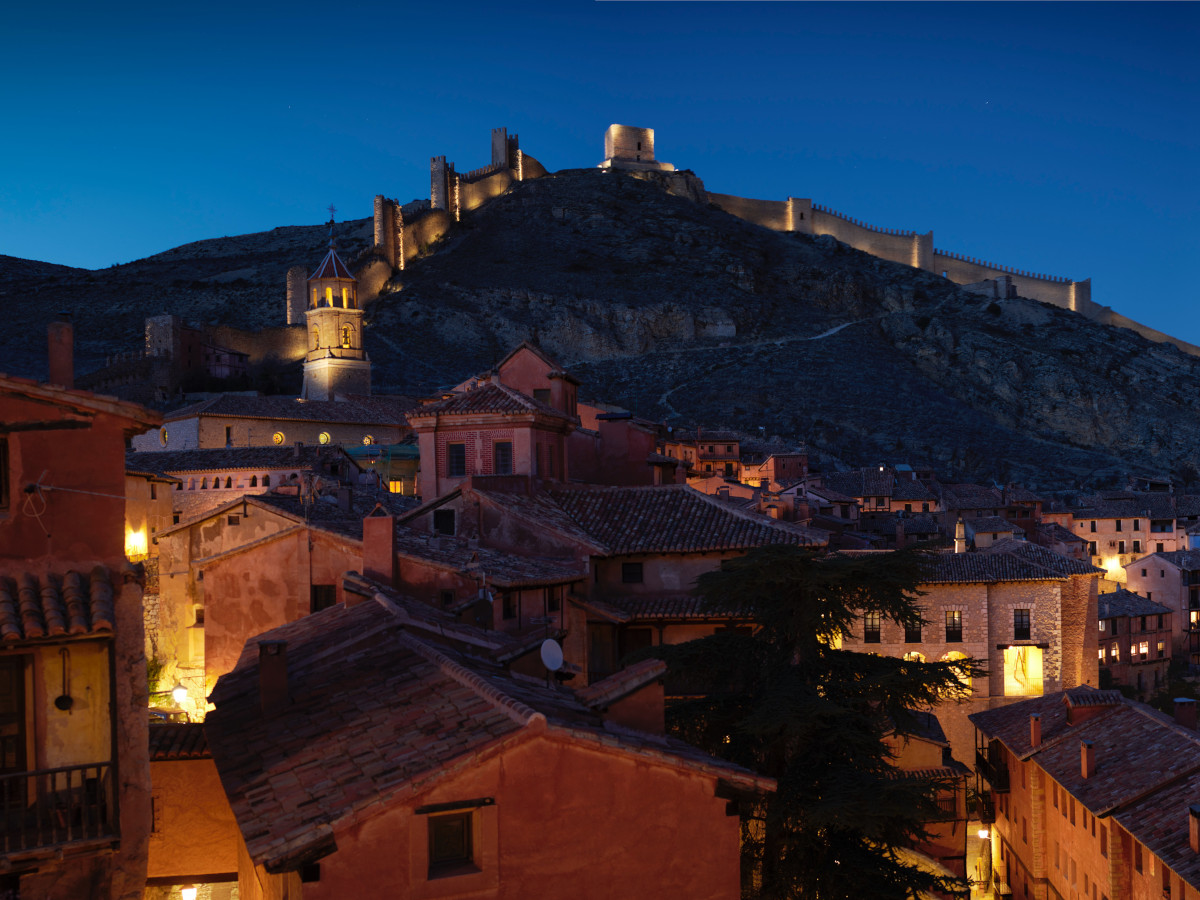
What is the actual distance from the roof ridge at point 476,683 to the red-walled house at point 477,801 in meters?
0.03

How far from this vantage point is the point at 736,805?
1130 centimetres

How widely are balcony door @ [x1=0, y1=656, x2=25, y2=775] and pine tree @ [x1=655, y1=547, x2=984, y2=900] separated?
9803 millimetres

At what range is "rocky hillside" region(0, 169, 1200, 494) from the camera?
98.4 m

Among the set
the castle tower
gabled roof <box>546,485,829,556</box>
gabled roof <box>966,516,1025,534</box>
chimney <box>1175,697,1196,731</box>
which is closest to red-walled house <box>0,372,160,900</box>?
gabled roof <box>546,485,829,556</box>

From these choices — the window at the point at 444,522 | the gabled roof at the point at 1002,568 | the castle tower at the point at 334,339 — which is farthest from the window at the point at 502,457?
the castle tower at the point at 334,339

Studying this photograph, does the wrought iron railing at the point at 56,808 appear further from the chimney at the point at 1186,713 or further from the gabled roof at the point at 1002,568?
the gabled roof at the point at 1002,568

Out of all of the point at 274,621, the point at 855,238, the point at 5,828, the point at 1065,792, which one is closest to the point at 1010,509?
the point at 1065,792

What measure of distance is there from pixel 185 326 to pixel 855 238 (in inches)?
4180

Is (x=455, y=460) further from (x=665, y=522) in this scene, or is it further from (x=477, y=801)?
(x=477, y=801)

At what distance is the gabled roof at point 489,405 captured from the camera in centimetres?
2773

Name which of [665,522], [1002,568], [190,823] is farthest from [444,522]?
[1002,568]

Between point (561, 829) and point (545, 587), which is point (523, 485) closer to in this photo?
point (545, 587)

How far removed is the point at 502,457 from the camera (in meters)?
28.1

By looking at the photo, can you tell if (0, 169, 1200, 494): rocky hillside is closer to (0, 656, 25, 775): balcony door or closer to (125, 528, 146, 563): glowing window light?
(125, 528, 146, 563): glowing window light
